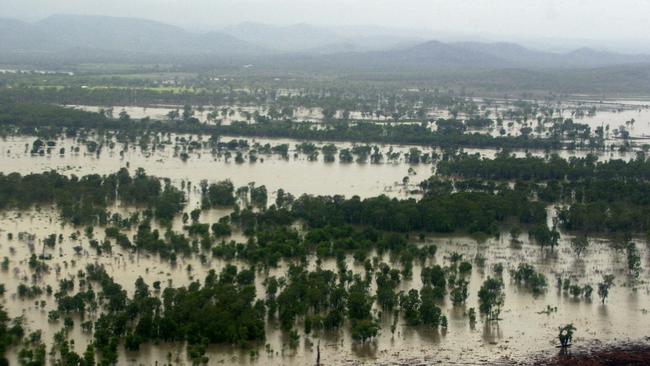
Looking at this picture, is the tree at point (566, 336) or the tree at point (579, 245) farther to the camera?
the tree at point (579, 245)

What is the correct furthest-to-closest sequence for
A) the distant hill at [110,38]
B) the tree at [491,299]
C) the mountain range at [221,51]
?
the distant hill at [110,38] < the mountain range at [221,51] < the tree at [491,299]

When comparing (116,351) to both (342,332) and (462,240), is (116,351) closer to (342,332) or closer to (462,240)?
(342,332)

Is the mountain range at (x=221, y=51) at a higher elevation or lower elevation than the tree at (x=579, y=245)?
higher

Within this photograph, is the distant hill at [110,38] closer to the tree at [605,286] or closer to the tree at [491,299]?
the tree at [491,299]

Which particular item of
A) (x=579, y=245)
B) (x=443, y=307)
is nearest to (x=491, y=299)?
(x=443, y=307)

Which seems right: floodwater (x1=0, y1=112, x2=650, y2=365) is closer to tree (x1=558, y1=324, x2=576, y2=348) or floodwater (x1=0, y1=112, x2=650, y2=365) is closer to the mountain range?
tree (x1=558, y1=324, x2=576, y2=348)

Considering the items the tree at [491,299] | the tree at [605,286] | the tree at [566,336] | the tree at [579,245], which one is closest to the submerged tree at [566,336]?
the tree at [566,336]

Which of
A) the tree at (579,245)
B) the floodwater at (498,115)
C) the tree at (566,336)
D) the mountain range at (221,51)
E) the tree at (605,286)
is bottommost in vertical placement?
the tree at (566,336)

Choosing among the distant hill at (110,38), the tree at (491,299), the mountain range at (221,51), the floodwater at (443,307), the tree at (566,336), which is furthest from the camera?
the distant hill at (110,38)

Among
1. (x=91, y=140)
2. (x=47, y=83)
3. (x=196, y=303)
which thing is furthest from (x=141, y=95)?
(x=196, y=303)
